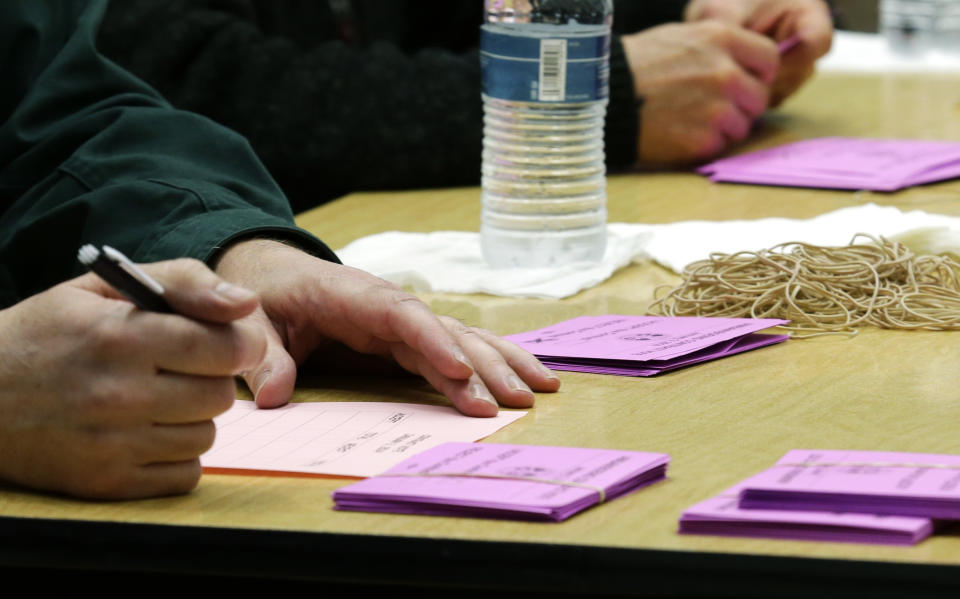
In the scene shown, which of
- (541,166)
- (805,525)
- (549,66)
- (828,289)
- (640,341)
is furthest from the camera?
(541,166)

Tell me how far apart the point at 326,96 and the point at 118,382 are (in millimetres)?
1180

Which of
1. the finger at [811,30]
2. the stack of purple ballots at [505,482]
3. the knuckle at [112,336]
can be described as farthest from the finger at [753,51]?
the knuckle at [112,336]

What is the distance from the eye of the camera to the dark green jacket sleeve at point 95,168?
3.50 feet

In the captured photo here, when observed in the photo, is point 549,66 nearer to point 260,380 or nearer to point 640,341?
point 640,341

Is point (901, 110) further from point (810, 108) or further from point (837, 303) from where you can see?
point (837, 303)

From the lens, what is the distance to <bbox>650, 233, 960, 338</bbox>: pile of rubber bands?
1101mm

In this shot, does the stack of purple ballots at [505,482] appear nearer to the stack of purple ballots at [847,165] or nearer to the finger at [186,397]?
the finger at [186,397]

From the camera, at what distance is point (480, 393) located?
0.87 meters

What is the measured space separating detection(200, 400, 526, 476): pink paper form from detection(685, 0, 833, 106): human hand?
1335 mm

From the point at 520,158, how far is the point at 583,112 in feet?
0.27

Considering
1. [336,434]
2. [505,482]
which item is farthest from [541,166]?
[505,482]

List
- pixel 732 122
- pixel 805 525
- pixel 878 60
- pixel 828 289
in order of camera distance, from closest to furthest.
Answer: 1. pixel 805 525
2. pixel 828 289
3. pixel 732 122
4. pixel 878 60

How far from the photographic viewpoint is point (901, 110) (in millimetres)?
2311

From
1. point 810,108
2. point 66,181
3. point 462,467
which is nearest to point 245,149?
point 66,181
